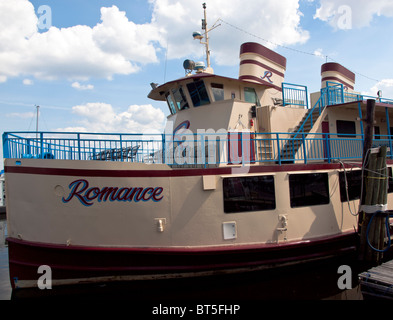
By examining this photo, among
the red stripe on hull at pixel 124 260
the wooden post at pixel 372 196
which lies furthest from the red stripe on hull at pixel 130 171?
the wooden post at pixel 372 196

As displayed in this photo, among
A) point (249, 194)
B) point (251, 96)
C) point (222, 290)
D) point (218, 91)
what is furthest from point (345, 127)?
point (222, 290)

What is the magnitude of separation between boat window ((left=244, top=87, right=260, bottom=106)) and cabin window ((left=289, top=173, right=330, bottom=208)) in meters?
3.35

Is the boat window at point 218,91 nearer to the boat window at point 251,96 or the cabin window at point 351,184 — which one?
the boat window at point 251,96

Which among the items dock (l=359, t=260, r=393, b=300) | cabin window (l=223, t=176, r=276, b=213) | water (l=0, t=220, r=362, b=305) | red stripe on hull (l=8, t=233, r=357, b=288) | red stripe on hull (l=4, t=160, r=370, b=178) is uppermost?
red stripe on hull (l=4, t=160, r=370, b=178)

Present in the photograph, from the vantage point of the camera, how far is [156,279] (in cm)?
612

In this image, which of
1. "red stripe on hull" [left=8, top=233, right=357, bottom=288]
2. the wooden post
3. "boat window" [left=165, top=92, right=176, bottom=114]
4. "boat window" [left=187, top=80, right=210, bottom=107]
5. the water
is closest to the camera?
"red stripe on hull" [left=8, top=233, right=357, bottom=288]

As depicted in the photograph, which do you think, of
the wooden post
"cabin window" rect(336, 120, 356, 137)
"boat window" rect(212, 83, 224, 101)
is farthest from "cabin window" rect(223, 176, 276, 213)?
"cabin window" rect(336, 120, 356, 137)

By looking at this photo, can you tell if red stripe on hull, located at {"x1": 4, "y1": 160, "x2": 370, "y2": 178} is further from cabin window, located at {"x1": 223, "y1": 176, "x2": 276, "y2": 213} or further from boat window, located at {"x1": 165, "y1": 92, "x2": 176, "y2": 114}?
boat window, located at {"x1": 165, "y1": 92, "x2": 176, "y2": 114}

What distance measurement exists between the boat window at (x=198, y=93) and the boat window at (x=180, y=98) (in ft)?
1.03

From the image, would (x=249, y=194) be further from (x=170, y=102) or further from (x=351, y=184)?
(x=170, y=102)

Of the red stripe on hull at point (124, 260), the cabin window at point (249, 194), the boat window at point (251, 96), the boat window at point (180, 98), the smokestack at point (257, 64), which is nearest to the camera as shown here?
the red stripe on hull at point (124, 260)

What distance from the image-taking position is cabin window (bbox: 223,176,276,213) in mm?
6145

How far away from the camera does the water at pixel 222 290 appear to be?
237 inches
